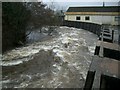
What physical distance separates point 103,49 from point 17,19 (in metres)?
6.85

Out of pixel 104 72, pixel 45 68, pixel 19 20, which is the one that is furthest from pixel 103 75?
pixel 19 20

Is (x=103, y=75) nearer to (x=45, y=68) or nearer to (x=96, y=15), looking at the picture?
(x=45, y=68)

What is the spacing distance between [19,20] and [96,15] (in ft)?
72.9

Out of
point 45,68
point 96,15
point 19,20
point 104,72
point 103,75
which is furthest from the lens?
point 96,15

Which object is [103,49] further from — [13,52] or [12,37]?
[12,37]

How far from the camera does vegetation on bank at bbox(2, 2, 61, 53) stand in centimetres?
1316

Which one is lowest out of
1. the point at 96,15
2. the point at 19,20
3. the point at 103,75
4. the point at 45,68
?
the point at 45,68

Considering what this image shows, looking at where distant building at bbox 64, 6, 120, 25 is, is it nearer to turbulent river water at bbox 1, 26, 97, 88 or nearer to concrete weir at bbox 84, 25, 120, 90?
turbulent river water at bbox 1, 26, 97, 88

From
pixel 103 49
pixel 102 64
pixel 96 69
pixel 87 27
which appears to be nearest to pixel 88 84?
pixel 96 69

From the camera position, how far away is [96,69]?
7898 mm

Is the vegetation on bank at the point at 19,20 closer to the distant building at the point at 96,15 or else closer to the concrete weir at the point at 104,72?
the concrete weir at the point at 104,72

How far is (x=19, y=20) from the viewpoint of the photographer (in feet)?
48.3

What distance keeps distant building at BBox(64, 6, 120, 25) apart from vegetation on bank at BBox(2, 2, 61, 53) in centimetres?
1774

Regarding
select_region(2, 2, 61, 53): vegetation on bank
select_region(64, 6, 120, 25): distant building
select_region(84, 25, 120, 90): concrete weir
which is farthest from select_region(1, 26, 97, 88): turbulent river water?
select_region(64, 6, 120, 25): distant building
